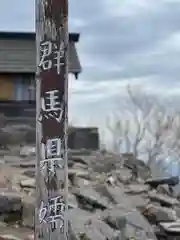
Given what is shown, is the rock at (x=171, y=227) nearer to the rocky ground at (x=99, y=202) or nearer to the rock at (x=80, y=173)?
the rocky ground at (x=99, y=202)

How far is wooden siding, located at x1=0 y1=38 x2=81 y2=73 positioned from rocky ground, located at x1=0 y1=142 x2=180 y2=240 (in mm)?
4830

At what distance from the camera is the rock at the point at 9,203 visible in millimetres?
5434

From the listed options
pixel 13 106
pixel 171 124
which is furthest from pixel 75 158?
pixel 171 124

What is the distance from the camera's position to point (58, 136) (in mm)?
3199

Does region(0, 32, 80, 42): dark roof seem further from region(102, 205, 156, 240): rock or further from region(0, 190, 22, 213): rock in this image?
region(0, 190, 22, 213): rock

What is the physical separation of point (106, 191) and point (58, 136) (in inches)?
179

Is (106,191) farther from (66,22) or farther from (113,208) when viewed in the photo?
(66,22)

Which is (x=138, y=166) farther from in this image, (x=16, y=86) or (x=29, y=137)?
(x=16, y=86)

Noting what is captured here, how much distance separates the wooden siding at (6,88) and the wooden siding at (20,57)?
12.7 inches

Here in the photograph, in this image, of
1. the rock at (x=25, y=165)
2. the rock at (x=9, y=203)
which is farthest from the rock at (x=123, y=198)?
the rock at (x=9, y=203)

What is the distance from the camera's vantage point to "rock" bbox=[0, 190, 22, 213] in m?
5.43

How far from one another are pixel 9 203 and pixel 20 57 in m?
10.3

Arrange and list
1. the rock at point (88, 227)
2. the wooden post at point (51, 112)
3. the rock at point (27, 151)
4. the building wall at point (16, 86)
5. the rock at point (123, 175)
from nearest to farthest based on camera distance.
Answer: the wooden post at point (51, 112) → the rock at point (88, 227) → the rock at point (123, 175) → the rock at point (27, 151) → the building wall at point (16, 86)

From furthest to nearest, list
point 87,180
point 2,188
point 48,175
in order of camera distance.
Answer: point 87,180 < point 2,188 < point 48,175
